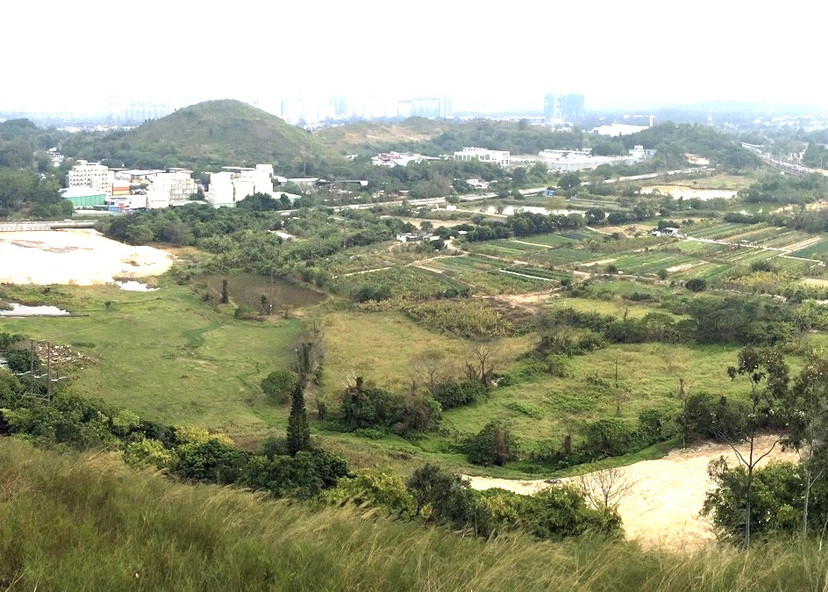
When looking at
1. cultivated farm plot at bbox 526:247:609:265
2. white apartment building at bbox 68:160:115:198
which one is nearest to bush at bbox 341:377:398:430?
cultivated farm plot at bbox 526:247:609:265

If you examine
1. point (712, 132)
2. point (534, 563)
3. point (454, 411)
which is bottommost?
point (454, 411)

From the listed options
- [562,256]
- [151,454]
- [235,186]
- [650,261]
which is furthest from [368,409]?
[235,186]

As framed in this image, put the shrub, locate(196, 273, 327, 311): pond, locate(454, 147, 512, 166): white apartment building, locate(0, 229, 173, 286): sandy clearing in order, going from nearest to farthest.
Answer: the shrub, locate(196, 273, 327, 311): pond, locate(0, 229, 173, 286): sandy clearing, locate(454, 147, 512, 166): white apartment building

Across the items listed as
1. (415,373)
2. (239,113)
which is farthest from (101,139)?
(415,373)

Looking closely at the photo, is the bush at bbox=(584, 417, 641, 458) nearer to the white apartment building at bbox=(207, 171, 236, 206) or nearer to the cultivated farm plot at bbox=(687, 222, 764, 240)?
the cultivated farm plot at bbox=(687, 222, 764, 240)

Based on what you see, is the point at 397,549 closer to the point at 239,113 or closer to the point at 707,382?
the point at 707,382

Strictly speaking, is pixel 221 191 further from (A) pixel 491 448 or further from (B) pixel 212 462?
(B) pixel 212 462

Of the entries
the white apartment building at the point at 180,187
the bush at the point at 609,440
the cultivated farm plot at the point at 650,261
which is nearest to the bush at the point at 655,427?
the bush at the point at 609,440
